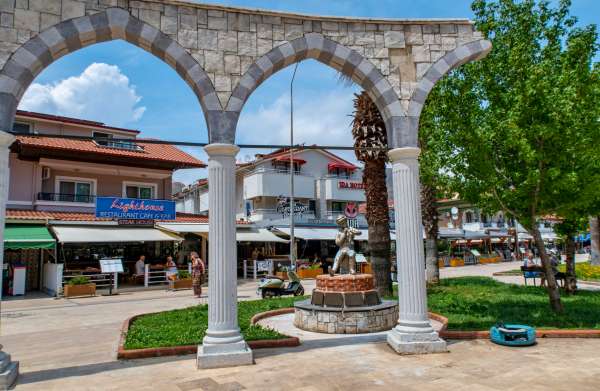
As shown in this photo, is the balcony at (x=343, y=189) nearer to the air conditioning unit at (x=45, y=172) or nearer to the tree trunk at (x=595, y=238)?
the tree trunk at (x=595, y=238)

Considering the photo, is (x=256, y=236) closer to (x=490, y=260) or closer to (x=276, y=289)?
(x=276, y=289)

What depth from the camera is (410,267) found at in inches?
298

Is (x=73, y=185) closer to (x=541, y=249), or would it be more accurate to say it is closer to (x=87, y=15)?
(x=87, y=15)

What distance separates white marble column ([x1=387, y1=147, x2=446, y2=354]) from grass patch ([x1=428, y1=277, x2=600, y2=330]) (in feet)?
5.97

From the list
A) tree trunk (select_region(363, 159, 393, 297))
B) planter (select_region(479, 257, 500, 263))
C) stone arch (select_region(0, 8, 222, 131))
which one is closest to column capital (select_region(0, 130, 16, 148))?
stone arch (select_region(0, 8, 222, 131))

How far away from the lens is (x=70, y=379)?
246 inches

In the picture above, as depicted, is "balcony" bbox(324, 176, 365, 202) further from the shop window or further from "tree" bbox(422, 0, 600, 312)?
"tree" bbox(422, 0, 600, 312)

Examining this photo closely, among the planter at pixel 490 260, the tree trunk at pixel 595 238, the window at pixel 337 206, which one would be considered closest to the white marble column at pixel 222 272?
the tree trunk at pixel 595 238

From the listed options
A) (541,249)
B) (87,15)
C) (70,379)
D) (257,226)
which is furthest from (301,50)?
(257,226)

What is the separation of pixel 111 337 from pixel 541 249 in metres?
10.3

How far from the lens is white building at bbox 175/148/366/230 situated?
33.2 m

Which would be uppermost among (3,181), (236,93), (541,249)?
(236,93)

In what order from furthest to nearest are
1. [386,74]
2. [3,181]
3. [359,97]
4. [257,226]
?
[257,226] → [359,97] → [386,74] → [3,181]

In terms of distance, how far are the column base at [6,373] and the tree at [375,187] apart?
34.8 feet
